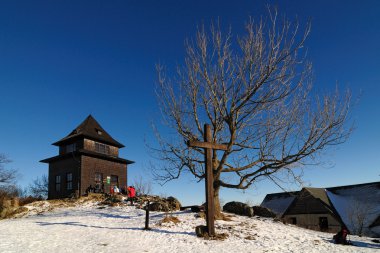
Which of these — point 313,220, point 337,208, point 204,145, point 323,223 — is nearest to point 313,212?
point 313,220

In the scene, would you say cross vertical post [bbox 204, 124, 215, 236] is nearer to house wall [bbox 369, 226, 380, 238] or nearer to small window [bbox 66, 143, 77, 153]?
small window [bbox 66, 143, 77, 153]

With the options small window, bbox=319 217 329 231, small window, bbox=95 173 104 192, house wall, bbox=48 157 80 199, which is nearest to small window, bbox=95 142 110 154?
small window, bbox=95 173 104 192

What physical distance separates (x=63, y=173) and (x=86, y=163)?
10.6 ft

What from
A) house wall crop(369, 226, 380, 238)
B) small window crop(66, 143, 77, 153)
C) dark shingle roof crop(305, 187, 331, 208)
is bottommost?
house wall crop(369, 226, 380, 238)

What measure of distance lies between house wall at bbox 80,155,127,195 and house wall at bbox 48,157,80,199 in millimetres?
684

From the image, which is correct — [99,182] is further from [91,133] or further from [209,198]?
[209,198]

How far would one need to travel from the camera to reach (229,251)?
421 inches

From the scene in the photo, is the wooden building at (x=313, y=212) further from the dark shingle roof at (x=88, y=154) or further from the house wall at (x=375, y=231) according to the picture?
the dark shingle roof at (x=88, y=154)

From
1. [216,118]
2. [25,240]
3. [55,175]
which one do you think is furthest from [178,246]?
[55,175]

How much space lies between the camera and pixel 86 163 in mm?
30562

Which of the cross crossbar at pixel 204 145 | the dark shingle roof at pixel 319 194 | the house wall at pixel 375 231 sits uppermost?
the cross crossbar at pixel 204 145

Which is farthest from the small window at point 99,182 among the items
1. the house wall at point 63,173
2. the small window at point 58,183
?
the small window at point 58,183

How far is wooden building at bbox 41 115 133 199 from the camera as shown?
3023cm

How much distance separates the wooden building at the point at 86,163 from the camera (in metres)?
30.2
